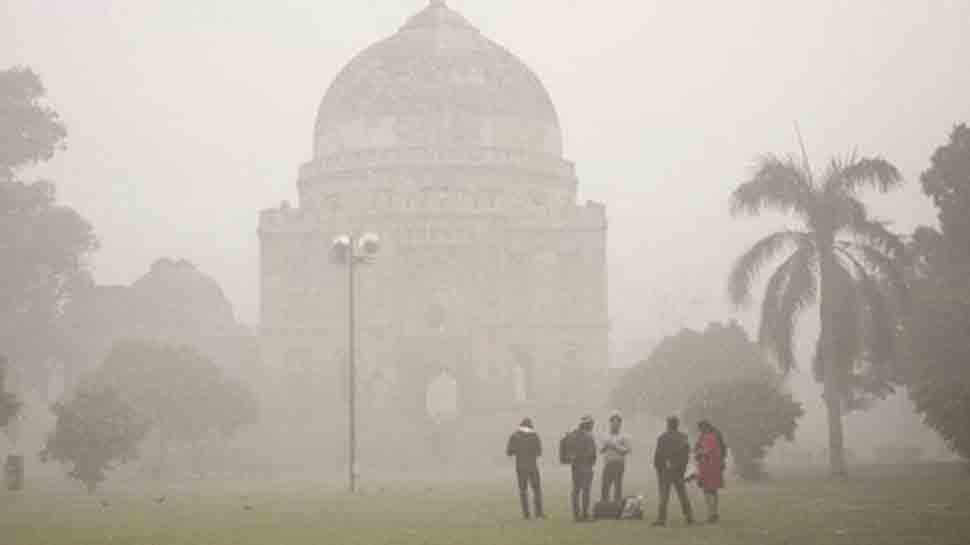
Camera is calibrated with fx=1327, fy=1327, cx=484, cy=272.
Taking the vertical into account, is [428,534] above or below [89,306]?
below

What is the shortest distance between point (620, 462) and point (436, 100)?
45830 mm

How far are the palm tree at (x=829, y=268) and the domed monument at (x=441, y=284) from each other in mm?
22750

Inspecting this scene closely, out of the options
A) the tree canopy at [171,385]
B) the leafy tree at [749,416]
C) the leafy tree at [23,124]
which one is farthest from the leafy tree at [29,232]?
the leafy tree at [749,416]

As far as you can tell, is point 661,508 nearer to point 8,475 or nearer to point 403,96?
point 8,475

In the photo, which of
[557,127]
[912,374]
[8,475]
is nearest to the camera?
[8,475]

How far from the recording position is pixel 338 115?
217 ft

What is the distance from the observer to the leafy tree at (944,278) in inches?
1411

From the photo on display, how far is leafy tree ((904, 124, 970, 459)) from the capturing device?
118 feet

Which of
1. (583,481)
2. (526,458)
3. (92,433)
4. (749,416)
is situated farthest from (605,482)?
(92,433)

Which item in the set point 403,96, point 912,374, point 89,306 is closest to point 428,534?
point 912,374

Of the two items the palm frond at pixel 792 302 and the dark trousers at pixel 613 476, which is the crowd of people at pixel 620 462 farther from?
the palm frond at pixel 792 302

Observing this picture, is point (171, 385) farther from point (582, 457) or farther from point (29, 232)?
point (582, 457)

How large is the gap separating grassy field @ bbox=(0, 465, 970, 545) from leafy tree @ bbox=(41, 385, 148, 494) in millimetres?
2761

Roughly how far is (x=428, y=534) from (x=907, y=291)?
699 inches
